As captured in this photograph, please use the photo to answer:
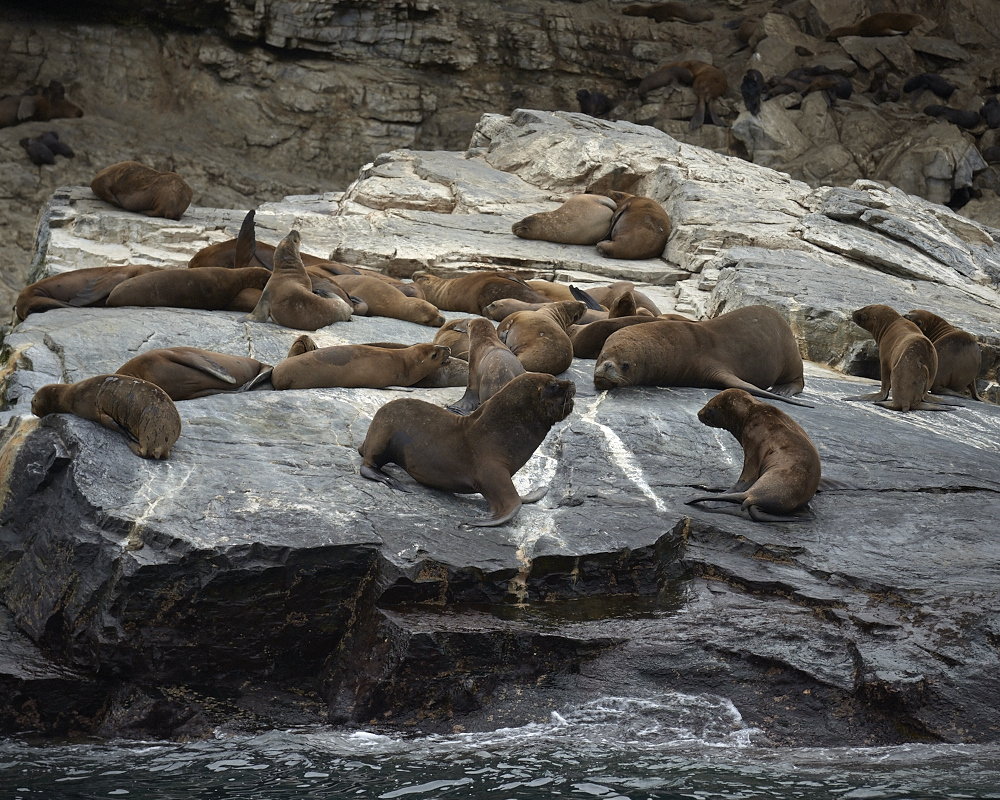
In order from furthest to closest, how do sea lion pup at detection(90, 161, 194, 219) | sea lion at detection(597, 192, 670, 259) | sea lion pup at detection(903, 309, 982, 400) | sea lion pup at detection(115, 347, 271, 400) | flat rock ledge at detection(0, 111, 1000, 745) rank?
sea lion at detection(597, 192, 670, 259) → sea lion pup at detection(90, 161, 194, 219) → sea lion pup at detection(903, 309, 982, 400) → sea lion pup at detection(115, 347, 271, 400) → flat rock ledge at detection(0, 111, 1000, 745)

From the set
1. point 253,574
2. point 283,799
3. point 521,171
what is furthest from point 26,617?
point 521,171

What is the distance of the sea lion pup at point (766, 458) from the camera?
577 cm

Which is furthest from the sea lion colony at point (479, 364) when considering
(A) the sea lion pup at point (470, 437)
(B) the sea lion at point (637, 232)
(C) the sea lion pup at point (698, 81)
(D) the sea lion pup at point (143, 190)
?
(C) the sea lion pup at point (698, 81)

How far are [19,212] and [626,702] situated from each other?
58.4 ft

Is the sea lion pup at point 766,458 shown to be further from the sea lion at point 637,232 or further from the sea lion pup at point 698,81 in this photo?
the sea lion pup at point 698,81

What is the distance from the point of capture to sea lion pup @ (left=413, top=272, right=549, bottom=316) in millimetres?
10453

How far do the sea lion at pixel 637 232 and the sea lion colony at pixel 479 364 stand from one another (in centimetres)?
226

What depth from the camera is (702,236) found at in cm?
1316

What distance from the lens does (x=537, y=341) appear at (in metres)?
7.72

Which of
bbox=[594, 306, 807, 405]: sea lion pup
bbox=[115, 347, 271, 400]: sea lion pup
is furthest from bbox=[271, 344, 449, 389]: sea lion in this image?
bbox=[594, 306, 807, 405]: sea lion pup

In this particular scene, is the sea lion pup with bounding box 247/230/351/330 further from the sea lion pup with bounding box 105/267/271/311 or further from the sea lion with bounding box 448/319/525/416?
the sea lion with bounding box 448/319/525/416

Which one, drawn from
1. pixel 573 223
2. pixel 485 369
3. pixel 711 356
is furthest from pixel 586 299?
pixel 573 223

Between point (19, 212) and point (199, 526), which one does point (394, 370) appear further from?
point (19, 212)

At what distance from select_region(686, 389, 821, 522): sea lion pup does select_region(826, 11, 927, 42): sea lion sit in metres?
22.3
